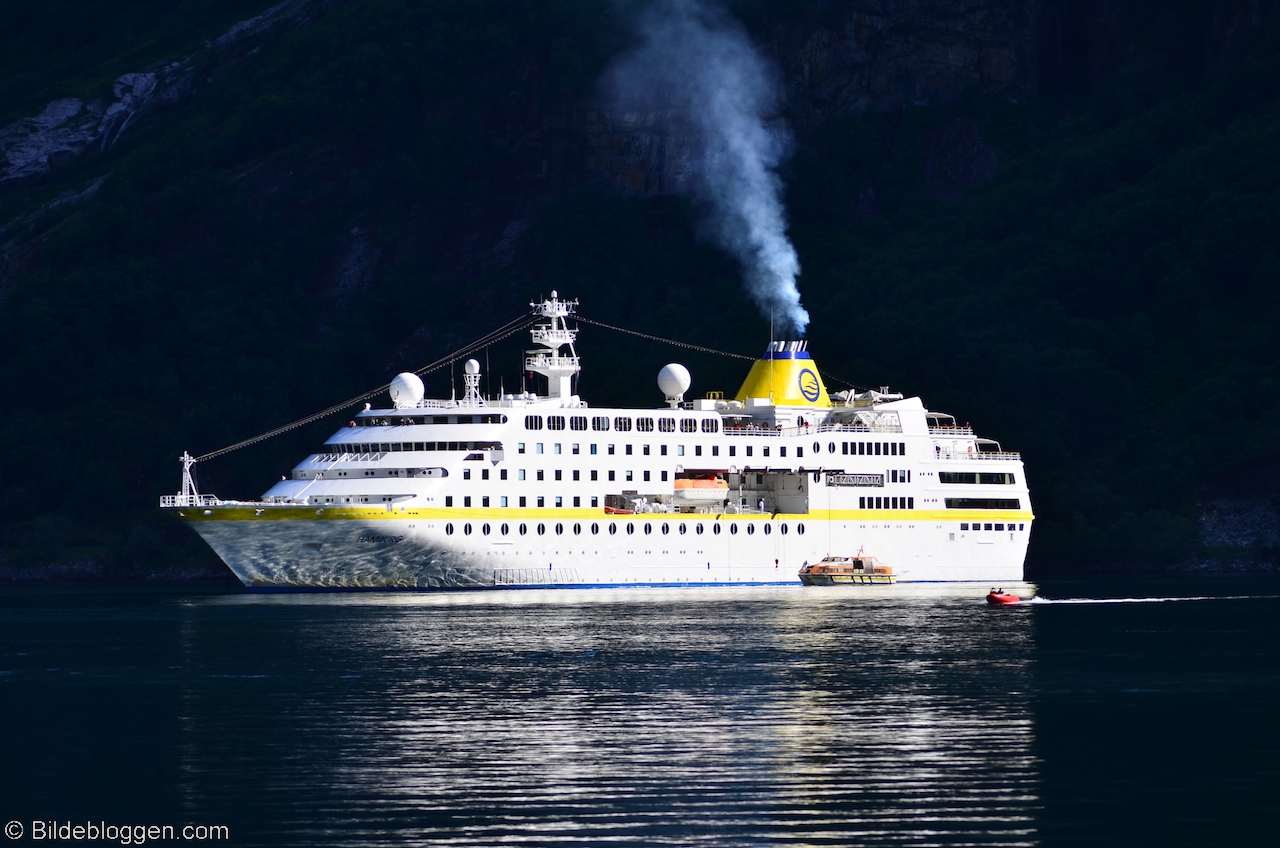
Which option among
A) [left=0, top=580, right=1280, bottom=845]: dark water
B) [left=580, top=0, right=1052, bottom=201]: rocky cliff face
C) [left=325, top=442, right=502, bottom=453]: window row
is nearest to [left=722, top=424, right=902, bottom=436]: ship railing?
[left=325, top=442, right=502, bottom=453]: window row

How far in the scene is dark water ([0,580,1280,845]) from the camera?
1133 inches

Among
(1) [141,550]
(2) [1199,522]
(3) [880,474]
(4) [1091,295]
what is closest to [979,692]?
(3) [880,474]

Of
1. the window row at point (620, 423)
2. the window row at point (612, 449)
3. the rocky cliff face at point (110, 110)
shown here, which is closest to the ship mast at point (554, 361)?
the window row at point (620, 423)

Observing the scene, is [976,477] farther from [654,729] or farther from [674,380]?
[654,729]

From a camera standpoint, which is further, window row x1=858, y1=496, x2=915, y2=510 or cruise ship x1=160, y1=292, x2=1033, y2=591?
window row x1=858, y1=496, x2=915, y2=510

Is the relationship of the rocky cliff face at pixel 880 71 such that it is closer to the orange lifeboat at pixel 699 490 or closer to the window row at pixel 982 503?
the window row at pixel 982 503

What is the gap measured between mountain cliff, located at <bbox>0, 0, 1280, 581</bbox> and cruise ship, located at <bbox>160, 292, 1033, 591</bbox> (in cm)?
2506

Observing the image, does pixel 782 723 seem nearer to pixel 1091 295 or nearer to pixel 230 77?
pixel 1091 295

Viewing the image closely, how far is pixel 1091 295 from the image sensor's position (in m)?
140

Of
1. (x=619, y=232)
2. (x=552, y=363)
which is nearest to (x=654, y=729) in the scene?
(x=552, y=363)

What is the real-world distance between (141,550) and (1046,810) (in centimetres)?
10217

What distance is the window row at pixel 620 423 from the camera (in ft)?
270

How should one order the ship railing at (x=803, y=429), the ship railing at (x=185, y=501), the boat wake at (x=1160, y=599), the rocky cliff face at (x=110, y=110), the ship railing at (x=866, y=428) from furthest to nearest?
the rocky cliff face at (x=110, y=110)
the ship railing at (x=866, y=428)
the ship railing at (x=803, y=429)
the ship railing at (x=185, y=501)
the boat wake at (x=1160, y=599)

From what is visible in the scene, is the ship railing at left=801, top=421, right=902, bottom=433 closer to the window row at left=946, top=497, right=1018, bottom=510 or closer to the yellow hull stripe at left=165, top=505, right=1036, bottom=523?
the yellow hull stripe at left=165, top=505, right=1036, bottom=523
